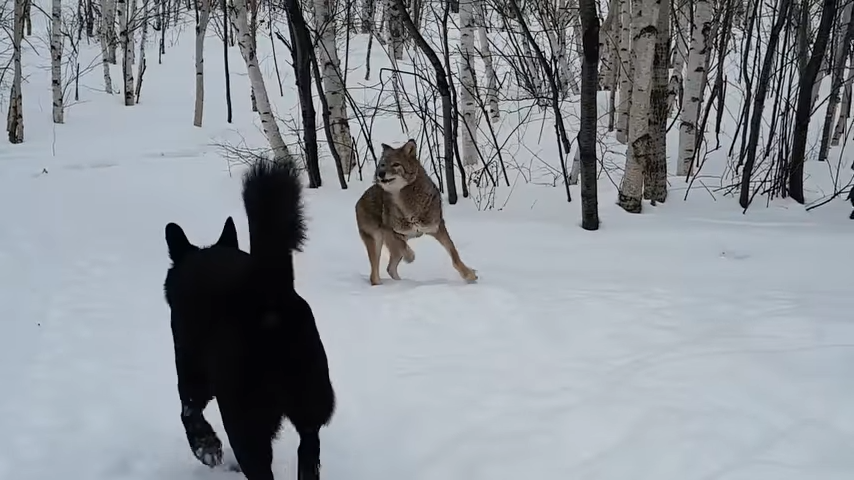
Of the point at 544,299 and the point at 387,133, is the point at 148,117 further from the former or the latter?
the point at 544,299

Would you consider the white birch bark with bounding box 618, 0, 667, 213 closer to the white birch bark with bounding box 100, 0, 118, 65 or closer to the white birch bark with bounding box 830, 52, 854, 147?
the white birch bark with bounding box 830, 52, 854, 147

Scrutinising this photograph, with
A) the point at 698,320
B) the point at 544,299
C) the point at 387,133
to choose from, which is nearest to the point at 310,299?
the point at 544,299

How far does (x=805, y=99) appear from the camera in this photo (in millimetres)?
8875

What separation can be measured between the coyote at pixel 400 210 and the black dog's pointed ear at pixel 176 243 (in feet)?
10.4

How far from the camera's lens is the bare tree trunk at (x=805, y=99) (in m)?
8.38

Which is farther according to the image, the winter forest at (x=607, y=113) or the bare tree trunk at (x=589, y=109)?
the winter forest at (x=607, y=113)

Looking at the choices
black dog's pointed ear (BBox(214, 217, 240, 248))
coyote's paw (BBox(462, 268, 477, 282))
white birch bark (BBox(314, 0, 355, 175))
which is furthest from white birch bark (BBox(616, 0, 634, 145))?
black dog's pointed ear (BBox(214, 217, 240, 248))

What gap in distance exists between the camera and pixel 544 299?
198 inches

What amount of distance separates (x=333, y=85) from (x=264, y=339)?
9.43 metres

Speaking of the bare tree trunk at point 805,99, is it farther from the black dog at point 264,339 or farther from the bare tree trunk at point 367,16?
the bare tree trunk at point 367,16

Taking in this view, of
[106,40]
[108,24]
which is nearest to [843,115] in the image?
[106,40]

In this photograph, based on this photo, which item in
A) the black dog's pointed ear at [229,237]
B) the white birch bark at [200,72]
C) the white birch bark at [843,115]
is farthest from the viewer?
the white birch bark at [200,72]

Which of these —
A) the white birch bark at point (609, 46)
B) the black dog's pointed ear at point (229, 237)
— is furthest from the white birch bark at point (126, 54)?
the black dog's pointed ear at point (229, 237)

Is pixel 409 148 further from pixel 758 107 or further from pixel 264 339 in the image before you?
pixel 758 107
